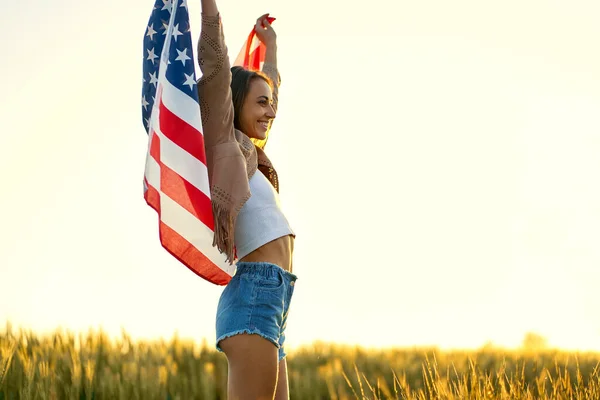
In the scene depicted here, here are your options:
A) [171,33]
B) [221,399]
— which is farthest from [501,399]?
[171,33]

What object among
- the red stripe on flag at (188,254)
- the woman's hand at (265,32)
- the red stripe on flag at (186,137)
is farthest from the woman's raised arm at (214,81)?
the woman's hand at (265,32)

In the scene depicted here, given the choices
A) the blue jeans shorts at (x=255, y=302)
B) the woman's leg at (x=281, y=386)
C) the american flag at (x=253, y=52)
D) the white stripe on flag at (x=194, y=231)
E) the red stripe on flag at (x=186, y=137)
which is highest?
the american flag at (x=253, y=52)

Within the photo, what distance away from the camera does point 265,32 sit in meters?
5.43

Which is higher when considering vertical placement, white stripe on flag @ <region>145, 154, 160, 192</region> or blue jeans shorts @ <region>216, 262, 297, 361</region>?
white stripe on flag @ <region>145, 154, 160, 192</region>

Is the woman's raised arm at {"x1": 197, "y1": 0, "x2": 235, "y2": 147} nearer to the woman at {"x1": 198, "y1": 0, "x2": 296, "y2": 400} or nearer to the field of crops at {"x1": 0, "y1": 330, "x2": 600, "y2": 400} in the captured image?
the woman at {"x1": 198, "y1": 0, "x2": 296, "y2": 400}

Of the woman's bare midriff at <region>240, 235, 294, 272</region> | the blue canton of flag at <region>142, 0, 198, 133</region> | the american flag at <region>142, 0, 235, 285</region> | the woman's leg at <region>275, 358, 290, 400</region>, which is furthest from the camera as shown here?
the woman's leg at <region>275, 358, 290, 400</region>

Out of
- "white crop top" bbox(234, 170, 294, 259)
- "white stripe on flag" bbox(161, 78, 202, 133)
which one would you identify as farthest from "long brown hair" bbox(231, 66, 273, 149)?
"white crop top" bbox(234, 170, 294, 259)

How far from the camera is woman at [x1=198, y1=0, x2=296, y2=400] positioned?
369 cm

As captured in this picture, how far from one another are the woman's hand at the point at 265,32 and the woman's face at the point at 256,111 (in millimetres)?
1240

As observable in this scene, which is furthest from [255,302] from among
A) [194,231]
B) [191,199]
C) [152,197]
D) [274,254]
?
[152,197]

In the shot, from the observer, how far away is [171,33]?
4199 millimetres

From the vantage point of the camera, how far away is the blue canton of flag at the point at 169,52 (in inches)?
159

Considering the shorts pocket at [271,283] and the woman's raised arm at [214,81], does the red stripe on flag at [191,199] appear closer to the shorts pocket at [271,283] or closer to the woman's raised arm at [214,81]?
the woman's raised arm at [214,81]

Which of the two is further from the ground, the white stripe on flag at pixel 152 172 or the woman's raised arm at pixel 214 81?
the woman's raised arm at pixel 214 81
